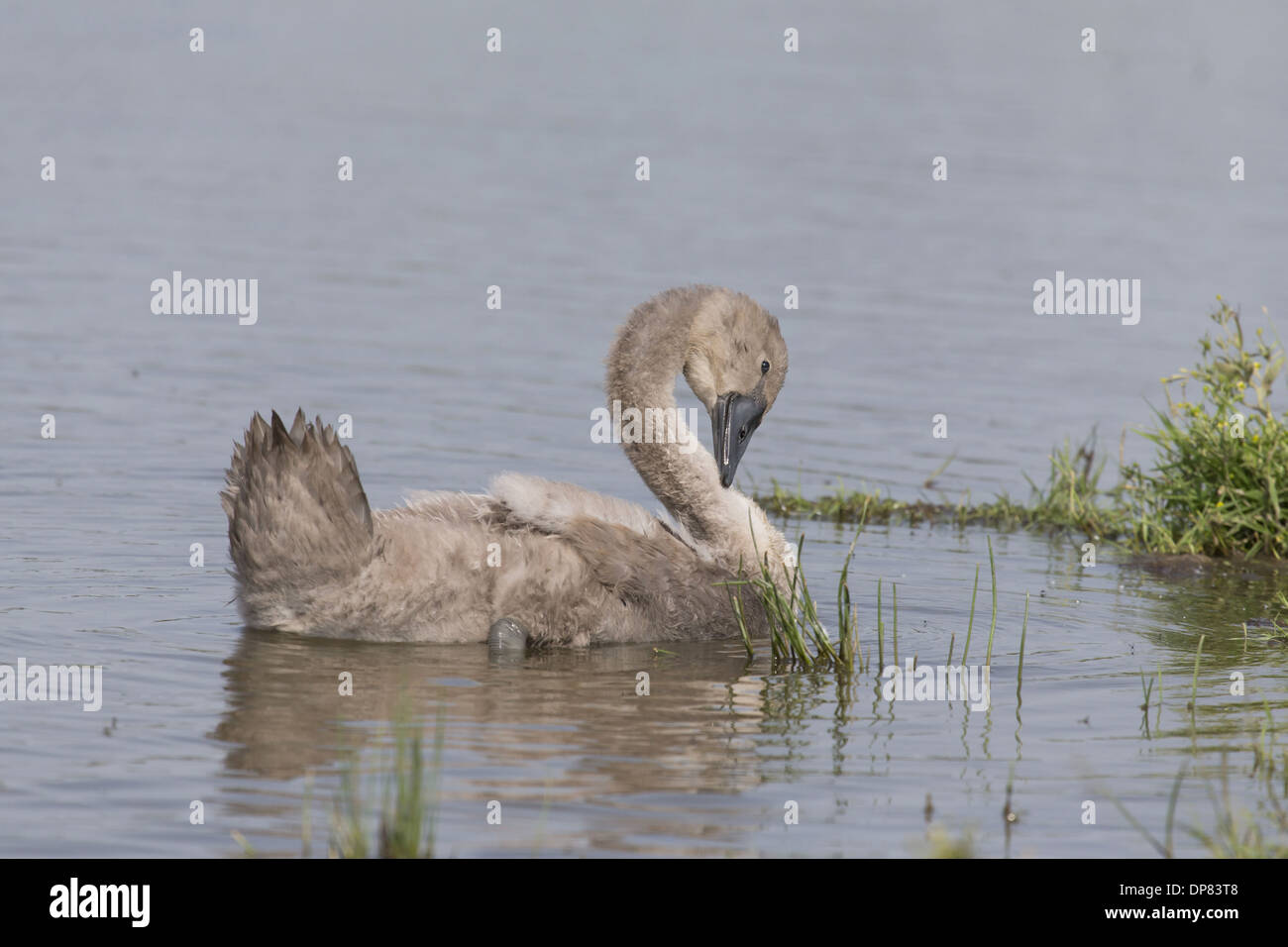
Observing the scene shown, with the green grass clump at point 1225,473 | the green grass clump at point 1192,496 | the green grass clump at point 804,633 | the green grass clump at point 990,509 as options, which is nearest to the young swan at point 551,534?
the green grass clump at point 804,633

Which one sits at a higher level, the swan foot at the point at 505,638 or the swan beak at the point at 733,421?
the swan beak at the point at 733,421

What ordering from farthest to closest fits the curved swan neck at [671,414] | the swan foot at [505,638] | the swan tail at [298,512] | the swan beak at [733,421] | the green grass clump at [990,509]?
the green grass clump at [990,509] < the swan beak at [733,421] < the curved swan neck at [671,414] < the swan foot at [505,638] < the swan tail at [298,512]

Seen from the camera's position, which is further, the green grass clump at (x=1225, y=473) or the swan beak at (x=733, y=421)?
the green grass clump at (x=1225, y=473)

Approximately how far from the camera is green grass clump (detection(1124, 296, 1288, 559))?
11234 mm

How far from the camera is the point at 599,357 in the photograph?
15.9m

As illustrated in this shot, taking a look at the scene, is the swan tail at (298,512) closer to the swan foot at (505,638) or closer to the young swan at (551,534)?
the young swan at (551,534)

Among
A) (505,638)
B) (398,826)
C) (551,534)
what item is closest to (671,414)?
(551,534)

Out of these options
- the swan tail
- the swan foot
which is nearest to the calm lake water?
the swan foot

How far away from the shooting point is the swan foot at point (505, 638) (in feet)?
29.1

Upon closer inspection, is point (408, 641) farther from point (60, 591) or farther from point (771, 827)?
point (771, 827)

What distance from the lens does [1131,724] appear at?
8.05 m

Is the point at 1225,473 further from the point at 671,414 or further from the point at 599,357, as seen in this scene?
the point at 599,357

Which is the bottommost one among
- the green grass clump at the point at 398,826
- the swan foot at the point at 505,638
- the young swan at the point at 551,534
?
the green grass clump at the point at 398,826

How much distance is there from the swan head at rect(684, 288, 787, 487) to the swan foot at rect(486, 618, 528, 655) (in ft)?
5.32
